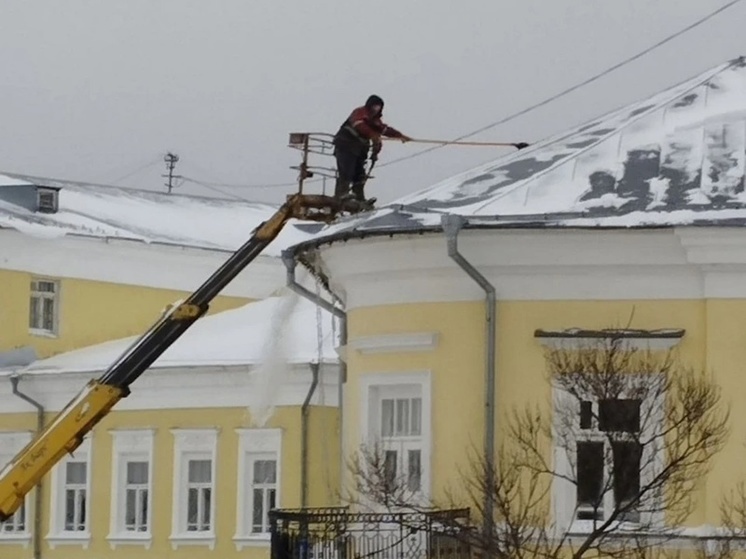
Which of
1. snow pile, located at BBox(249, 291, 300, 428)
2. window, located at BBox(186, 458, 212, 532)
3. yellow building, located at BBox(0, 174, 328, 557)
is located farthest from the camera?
window, located at BBox(186, 458, 212, 532)

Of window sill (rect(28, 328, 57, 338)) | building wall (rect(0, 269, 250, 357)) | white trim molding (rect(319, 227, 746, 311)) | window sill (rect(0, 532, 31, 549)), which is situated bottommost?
window sill (rect(0, 532, 31, 549))

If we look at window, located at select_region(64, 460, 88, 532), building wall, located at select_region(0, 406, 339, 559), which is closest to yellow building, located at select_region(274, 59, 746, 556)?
building wall, located at select_region(0, 406, 339, 559)

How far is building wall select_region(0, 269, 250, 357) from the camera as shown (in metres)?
37.7

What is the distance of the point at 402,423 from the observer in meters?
21.4

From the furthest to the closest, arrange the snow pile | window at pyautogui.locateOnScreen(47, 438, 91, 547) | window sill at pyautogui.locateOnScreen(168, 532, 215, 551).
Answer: window at pyautogui.locateOnScreen(47, 438, 91, 547) → window sill at pyautogui.locateOnScreen(168, 532, 215, 551) → the snow pile

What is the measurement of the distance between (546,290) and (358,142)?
2965 millimetres

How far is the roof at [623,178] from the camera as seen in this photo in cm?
2003

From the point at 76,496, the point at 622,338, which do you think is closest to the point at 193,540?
the point at 76,496

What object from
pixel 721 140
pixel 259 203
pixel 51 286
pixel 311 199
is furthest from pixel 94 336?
pixel 721 140

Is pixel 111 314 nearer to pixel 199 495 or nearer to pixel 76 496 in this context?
pixel 76 496

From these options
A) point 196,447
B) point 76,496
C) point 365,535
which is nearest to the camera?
point 365,535

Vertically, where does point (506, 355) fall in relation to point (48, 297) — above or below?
below

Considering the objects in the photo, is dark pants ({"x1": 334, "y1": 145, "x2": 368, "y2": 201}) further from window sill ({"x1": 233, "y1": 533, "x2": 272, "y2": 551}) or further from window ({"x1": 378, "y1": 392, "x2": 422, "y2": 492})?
window sill ({"x1": 233, "y1": 533, "x2": 272, "y2": 551})

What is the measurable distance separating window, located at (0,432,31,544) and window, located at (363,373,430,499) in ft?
44.4
